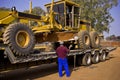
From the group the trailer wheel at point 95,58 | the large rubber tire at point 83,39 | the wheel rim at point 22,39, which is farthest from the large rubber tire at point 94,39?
the wheel rim at point 22,39

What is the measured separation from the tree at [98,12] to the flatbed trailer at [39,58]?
2603cm

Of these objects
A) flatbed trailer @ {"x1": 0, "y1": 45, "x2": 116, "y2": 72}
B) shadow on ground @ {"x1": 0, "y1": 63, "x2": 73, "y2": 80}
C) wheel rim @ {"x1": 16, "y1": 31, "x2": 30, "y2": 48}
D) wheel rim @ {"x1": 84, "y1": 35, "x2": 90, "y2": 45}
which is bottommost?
shadow on ground @ {"x1": 0, "y1": 63, "x2": 73, "y2": 80}

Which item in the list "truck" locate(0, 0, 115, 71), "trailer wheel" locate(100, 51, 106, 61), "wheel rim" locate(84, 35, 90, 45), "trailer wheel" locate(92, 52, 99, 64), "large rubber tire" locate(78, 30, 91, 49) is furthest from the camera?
"trailer wheel" locate(100, 51, 106, 61)

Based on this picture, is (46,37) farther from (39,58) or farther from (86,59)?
(39,58)

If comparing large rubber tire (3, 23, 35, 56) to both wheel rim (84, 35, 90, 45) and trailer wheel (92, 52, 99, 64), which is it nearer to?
wheel rim (84, 35, 90, 45)

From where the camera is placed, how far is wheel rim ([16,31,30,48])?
9.67 meters

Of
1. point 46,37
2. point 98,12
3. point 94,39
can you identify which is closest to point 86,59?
point 94,39

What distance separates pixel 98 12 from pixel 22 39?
35.6 meters

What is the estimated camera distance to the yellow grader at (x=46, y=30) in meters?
9.45

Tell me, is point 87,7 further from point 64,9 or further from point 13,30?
point 13,30

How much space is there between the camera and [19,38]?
9.80 meters

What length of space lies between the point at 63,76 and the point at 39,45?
3334mm

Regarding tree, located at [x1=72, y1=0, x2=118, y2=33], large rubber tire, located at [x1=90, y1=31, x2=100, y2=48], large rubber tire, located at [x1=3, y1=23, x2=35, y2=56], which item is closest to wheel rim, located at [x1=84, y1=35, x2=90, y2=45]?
large rubber tire, located at [x1=90, y1=31, x2=100, y2=48]

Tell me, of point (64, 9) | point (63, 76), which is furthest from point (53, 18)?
point (63, 76)
